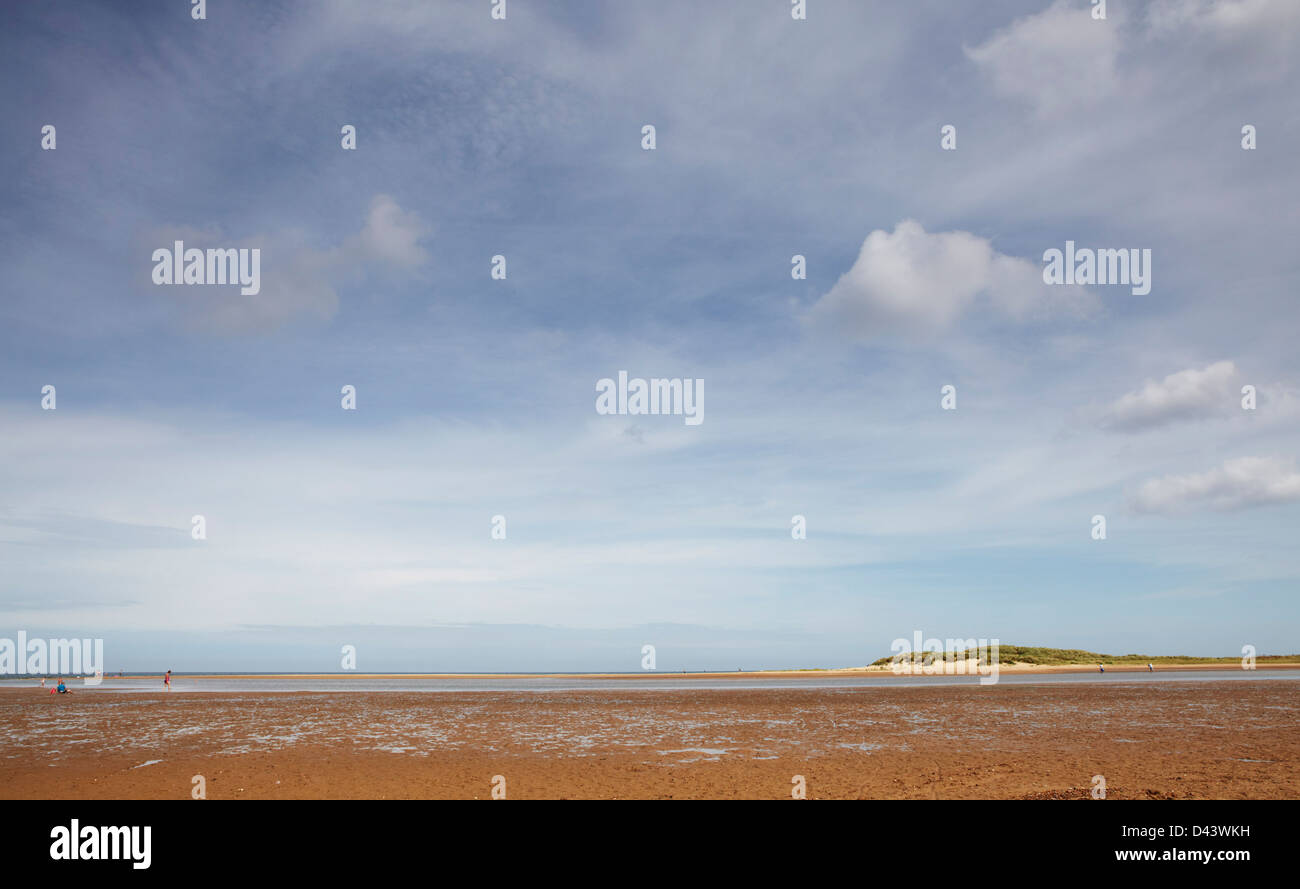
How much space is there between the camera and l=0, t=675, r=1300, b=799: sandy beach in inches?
728

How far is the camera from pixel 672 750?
2495 centimetres

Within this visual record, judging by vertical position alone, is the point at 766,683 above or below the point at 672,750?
below

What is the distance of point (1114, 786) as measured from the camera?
57.5 feet

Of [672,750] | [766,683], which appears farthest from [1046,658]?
[672,750]

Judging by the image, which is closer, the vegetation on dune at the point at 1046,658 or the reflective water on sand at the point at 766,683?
the reflective water on sand at the point at 766,683

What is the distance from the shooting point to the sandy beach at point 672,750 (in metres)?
Result: 18.5
